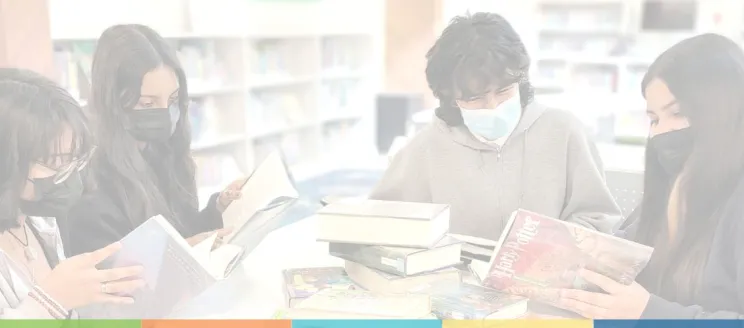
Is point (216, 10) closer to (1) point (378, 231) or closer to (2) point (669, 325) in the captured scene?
(1) point (378, 231)

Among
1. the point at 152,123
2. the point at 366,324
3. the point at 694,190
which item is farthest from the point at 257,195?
the point at 694,190

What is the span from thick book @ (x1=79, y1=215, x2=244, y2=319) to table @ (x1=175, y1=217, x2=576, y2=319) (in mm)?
51

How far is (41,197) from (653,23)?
154cm

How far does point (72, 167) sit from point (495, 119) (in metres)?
0.75

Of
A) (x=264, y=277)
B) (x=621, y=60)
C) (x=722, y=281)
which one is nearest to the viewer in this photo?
(x=722, y=281)

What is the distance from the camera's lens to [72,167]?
1.12m

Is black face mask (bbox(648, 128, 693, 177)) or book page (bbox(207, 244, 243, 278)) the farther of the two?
book page (bbox(207, 244, 243, 278))

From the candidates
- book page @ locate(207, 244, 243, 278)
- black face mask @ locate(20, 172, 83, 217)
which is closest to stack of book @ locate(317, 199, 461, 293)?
book page @ locate(207, 244, 243, 278)

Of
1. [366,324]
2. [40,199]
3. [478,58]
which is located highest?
[478,58]

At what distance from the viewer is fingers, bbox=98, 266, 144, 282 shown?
3.64 ft

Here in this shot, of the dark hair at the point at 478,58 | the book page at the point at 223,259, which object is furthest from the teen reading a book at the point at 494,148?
the book page at the point at 223,259

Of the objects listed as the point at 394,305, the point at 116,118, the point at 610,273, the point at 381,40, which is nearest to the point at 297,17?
the point at 381,40

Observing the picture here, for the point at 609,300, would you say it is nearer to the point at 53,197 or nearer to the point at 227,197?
the point at 227,197

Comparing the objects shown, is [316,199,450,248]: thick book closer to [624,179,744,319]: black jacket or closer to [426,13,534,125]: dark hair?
[426,13,534,125]: dark hair
